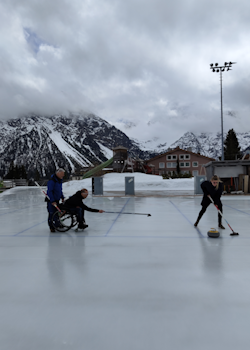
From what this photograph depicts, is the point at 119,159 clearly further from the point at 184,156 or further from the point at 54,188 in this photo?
the point at 54,188

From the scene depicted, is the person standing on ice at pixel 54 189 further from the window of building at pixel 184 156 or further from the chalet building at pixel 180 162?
the window of building at pixel 184 156

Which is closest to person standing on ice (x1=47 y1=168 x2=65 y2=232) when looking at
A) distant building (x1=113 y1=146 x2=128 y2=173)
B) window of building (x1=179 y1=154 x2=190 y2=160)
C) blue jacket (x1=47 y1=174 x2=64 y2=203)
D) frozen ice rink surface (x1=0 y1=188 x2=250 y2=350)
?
blue jacket (x1=47 y1=174 x2=64 y2=203)

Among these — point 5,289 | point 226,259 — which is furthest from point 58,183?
point 226,259

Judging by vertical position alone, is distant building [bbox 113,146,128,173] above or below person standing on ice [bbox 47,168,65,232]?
above

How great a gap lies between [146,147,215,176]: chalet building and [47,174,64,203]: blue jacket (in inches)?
2464

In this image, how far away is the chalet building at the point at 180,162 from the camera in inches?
2702

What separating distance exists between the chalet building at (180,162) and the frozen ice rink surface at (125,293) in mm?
63393

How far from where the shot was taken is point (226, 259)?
4906mm

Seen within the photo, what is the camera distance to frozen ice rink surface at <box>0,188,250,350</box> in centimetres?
256

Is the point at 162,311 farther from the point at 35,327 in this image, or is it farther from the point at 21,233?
the point at 21,233

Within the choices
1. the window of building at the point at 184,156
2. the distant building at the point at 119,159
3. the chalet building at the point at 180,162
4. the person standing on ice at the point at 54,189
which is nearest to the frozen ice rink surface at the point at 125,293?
the person standing on ice at the point at 54,189

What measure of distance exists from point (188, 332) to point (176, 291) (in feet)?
3.01

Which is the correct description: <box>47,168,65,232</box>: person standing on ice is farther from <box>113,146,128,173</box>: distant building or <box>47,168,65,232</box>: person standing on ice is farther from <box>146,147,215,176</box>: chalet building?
<box>146,147,215,176</box>: chalet building

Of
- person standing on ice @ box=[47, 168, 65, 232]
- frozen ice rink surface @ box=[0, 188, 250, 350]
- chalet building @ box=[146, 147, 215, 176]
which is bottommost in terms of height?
frozen ice rink surface @ box=[0, 188, 250, 350]
